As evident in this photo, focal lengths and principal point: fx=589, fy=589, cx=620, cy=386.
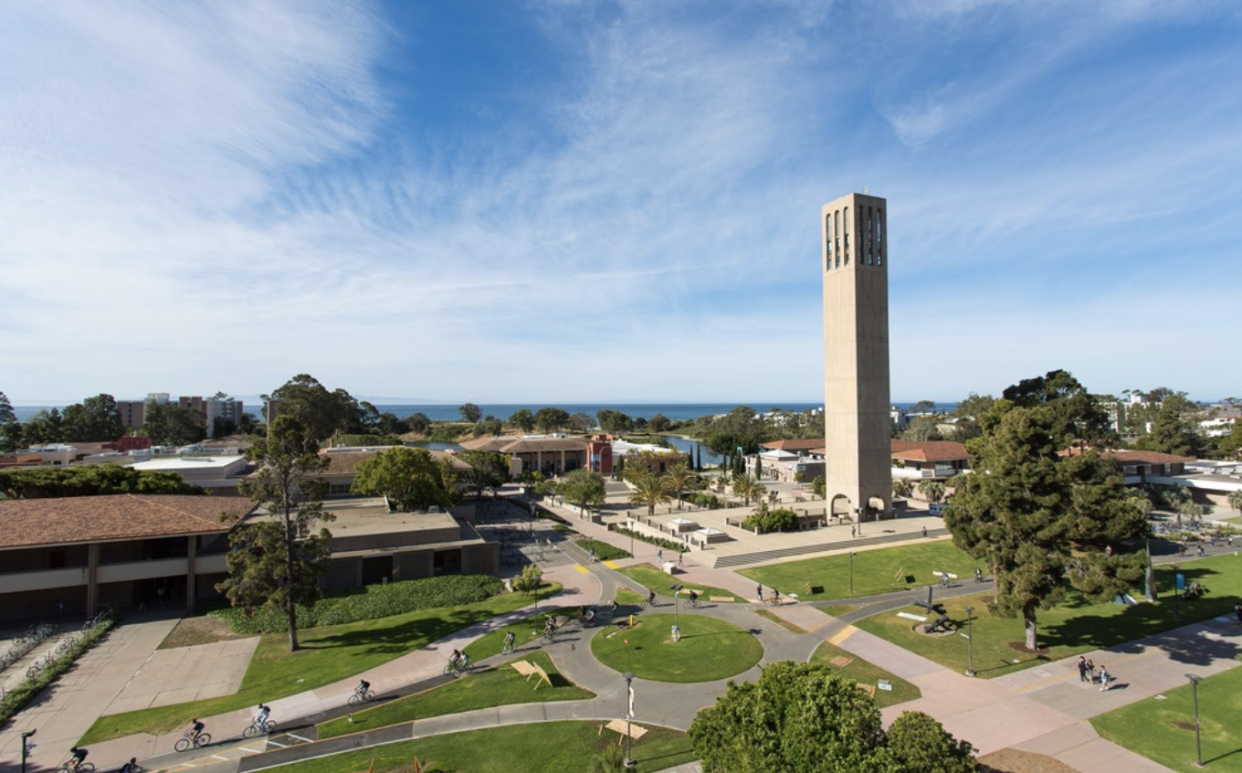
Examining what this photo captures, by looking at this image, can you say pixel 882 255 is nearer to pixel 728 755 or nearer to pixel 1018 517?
pixel 1018 517

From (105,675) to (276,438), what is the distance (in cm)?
1341

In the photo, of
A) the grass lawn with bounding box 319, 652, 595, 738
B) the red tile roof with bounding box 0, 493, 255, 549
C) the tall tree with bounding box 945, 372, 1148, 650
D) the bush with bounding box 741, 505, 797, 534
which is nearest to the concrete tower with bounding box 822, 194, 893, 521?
the bush with bounding box 741, 505, 797, 534

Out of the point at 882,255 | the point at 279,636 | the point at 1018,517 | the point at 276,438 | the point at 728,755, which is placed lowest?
the point at 279,636

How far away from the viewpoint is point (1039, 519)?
94.1ft

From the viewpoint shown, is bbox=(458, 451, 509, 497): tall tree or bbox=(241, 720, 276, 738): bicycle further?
bbox=(458, 451, 509, 497): tall tree

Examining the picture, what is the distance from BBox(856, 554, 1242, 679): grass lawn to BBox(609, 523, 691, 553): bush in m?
19.6

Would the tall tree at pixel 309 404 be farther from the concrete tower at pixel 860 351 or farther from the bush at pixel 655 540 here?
the concrete tower at pixel 860 351

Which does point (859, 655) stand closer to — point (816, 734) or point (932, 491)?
point (816, 734)

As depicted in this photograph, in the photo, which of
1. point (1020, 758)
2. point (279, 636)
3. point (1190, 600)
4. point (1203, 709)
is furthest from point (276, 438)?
point (1190, 600)

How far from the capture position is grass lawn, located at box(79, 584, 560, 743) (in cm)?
2450

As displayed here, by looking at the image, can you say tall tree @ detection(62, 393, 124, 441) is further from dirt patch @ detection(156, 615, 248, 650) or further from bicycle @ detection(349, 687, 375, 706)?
bicycle @ detection(349, 687, 375, 706)

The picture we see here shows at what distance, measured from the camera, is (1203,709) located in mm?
24531

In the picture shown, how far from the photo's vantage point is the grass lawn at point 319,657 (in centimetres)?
2450

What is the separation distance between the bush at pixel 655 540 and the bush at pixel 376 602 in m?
16.2
